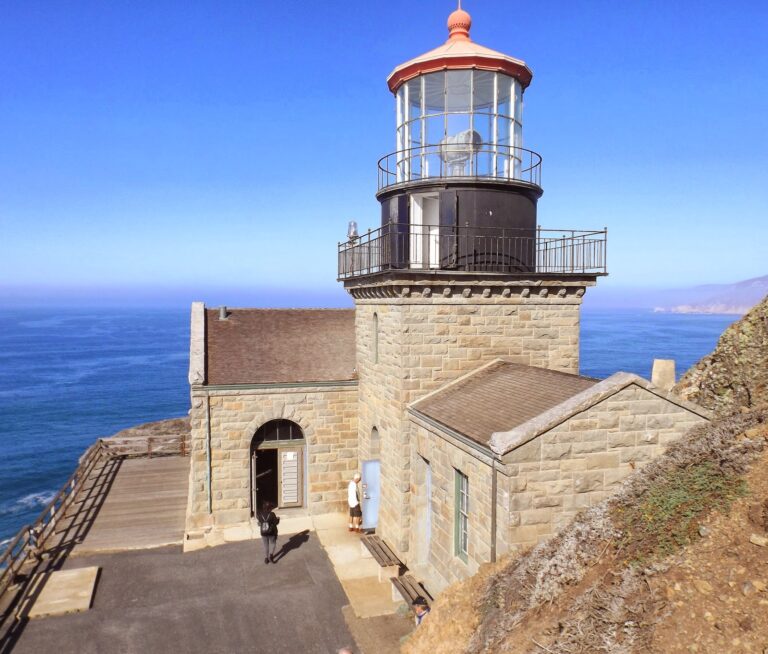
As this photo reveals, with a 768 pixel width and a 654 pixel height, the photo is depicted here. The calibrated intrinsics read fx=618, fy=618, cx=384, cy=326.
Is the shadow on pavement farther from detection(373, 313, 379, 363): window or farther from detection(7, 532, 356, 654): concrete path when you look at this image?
detection(373, 313, 379, 363): window

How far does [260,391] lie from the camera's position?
15719mm

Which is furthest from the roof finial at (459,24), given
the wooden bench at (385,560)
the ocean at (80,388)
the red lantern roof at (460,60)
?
the ocean at (80,388)

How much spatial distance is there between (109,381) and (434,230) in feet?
221

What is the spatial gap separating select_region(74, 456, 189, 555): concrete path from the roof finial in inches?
525

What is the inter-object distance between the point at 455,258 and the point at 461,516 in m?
5.20

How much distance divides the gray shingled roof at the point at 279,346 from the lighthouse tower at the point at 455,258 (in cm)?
295

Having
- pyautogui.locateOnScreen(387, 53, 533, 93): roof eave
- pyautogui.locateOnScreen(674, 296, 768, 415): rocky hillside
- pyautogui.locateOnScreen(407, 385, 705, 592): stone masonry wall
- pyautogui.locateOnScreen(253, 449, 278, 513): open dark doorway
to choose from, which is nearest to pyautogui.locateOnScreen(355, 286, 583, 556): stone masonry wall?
pyautogui.locateOnScreen(407, 385, 705, 592): stone masonry wall

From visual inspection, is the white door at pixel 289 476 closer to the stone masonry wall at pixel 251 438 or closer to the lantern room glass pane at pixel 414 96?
the stone masonry wall at pixel 251 438

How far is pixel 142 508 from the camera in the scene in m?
16.9

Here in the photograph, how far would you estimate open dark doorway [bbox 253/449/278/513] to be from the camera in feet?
56.1

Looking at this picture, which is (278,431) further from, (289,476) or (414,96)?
(414,96)

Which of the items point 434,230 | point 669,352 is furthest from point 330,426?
point 669,352

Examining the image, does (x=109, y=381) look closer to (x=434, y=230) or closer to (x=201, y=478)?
(x=201, y=478)

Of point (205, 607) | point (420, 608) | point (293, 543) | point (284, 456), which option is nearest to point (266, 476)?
point (284, 456)
